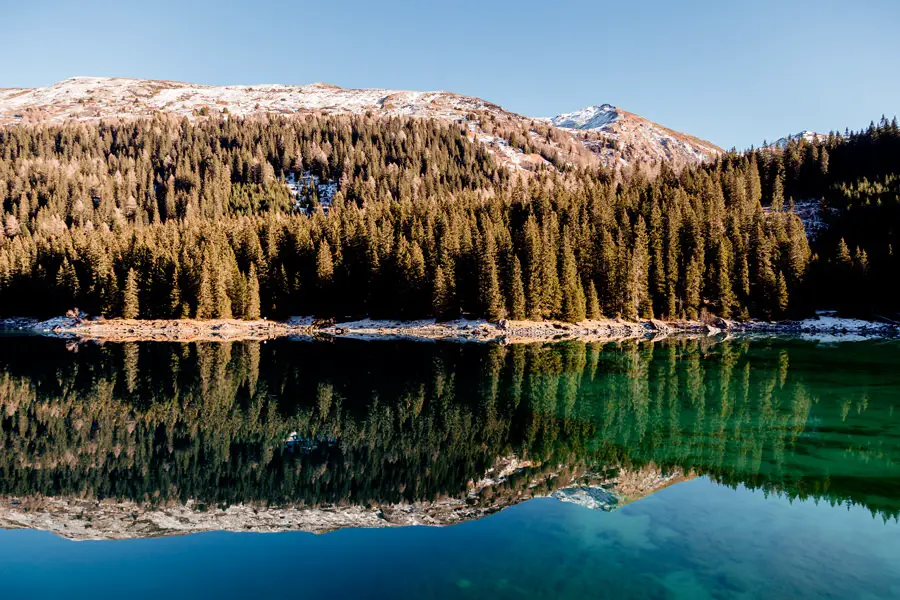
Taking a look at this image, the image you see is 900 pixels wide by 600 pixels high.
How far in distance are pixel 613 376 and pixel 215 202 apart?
146969 mm

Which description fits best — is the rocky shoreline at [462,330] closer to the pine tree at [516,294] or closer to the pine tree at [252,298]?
the pine tree at [516,294]

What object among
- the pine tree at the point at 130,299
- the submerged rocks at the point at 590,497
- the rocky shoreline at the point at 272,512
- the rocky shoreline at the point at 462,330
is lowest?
the rocky shoreline at the point at 272,512

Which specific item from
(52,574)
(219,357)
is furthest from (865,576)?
(219,357)

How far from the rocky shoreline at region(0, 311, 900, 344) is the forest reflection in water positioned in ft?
65.7

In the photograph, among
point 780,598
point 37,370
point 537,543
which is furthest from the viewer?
point 37,370

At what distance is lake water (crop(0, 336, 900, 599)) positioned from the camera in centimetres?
1727

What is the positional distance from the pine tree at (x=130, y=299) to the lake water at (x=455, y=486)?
151ft

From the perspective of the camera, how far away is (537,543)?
62.9 ft

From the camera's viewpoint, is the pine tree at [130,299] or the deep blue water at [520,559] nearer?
the deep blue water at [520,559]

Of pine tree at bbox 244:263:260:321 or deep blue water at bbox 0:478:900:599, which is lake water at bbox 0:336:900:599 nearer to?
deep blue water at bbox 0:478:900:599

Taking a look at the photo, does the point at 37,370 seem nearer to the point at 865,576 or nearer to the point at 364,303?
the point at 364,303

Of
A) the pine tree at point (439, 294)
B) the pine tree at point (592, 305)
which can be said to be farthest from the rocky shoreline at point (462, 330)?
the pine tree at point (439, 294)

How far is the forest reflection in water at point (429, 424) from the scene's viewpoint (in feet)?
83.6

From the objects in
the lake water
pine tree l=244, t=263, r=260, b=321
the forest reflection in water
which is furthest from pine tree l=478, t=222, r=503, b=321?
pine tree l=244, t=263, r=260, b=321
